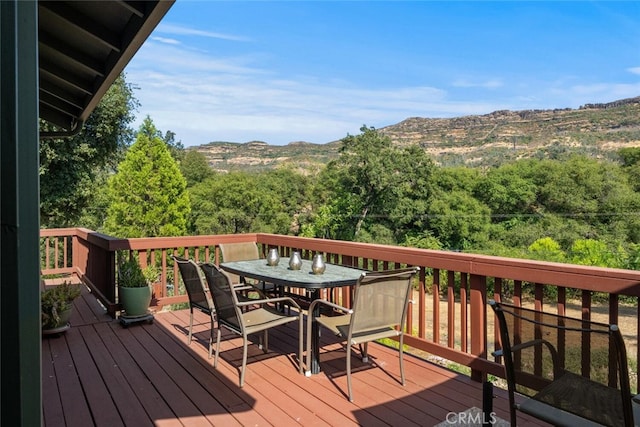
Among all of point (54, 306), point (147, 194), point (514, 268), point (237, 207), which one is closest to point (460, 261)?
point (514, 268)

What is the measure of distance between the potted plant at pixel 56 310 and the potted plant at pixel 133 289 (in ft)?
1.59

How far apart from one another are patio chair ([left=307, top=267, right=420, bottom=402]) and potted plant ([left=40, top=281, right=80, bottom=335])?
101 inches

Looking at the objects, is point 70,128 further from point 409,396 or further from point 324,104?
point 324,104

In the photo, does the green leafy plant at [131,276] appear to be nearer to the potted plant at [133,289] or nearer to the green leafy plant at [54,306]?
the potted plant at [133,289]

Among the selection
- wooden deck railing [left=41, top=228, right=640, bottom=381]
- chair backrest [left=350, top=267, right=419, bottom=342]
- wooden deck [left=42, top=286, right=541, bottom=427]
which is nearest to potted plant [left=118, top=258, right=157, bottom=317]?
wooden deck railing [left=41, top=228, right=640, bottom=381]

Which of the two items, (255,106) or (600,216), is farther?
(255,106)

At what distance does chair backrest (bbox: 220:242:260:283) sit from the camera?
4930mm

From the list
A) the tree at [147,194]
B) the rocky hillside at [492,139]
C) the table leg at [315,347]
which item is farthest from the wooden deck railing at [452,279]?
the rocky hillside at [492,139]

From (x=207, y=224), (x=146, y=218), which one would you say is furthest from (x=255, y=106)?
(x=146, y=218)

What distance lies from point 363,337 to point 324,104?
33064 mm

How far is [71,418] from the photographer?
2.55 m

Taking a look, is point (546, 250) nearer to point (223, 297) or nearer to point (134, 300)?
point (134, 300)

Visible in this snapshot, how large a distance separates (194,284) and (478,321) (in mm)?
2388

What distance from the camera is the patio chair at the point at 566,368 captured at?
1.60 meters
